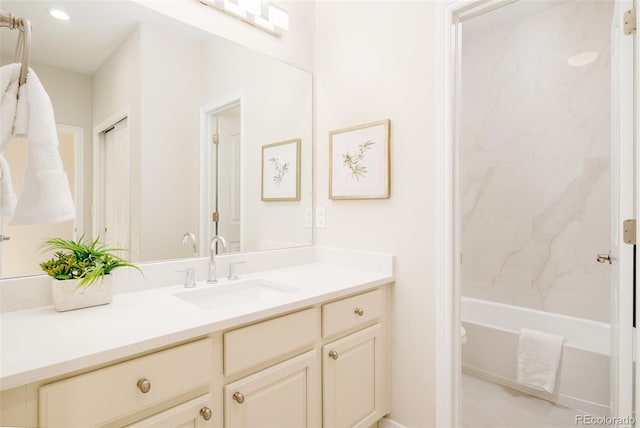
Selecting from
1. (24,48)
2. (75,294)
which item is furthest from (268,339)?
(24,48)

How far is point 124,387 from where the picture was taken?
863 millimetres

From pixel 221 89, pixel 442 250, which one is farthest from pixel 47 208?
pixel 442 250

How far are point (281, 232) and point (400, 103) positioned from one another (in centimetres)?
96

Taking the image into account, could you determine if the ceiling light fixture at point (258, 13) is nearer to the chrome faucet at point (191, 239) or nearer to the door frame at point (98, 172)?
the door frame at point (98, 172)

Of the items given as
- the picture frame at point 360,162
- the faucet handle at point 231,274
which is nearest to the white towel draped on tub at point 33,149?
the faucet handle at point 231,274

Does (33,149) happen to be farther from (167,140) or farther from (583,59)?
(583,59)

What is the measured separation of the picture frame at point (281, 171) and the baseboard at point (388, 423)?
1278 mm

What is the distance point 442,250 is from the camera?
153 cm

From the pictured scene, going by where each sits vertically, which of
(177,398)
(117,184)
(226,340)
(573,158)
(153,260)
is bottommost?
(177,398)

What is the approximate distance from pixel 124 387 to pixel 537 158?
283 centimetres

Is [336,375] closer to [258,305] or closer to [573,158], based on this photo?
[258,305]

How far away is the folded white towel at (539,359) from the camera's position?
2.04m

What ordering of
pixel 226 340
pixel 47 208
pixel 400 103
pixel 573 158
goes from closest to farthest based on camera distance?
1. pixel 47 208
2. pixel 226 340
3. pixel 400 103
4. pixel 573 158

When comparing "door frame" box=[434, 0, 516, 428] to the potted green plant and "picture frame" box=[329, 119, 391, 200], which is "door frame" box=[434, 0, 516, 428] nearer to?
"picture frame" box=[329, 119, 391, 200]
